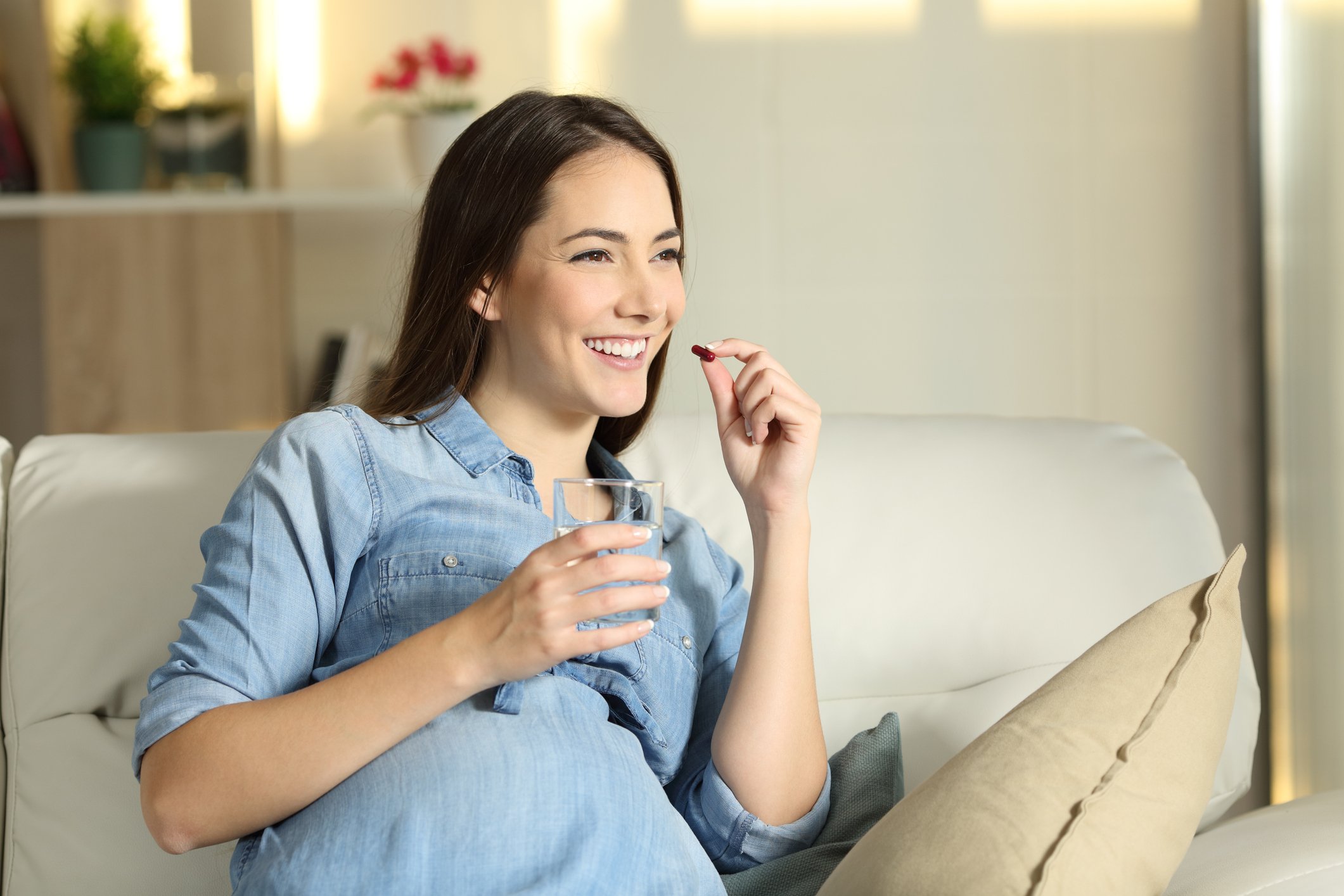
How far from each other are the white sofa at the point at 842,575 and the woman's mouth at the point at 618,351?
0.33m

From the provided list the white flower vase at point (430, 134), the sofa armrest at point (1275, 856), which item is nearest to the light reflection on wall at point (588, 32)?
the white flower vase at point (430, 134)

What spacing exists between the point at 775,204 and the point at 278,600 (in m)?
2.09

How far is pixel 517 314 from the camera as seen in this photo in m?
1.37

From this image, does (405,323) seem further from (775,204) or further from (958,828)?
(775,204)

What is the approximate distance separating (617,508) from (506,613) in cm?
13

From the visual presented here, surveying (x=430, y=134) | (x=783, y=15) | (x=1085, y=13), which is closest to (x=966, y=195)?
(x=1085, y=13)

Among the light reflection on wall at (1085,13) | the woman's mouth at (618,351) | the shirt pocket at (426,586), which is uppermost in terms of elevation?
the light reflection on wall at (1085,13)

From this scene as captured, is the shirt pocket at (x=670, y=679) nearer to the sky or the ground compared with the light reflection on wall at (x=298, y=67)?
nearer to the ground

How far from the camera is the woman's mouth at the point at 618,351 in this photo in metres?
1.35

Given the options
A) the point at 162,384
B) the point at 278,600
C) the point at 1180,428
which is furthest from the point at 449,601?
the point at 1180,428

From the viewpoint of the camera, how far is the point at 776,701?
4.33 feet

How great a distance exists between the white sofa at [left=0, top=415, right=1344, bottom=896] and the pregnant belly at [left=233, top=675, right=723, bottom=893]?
0.41 meters

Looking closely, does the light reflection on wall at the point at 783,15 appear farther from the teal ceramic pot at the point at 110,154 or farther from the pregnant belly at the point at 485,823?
the pregnant belly at the point at 485,823

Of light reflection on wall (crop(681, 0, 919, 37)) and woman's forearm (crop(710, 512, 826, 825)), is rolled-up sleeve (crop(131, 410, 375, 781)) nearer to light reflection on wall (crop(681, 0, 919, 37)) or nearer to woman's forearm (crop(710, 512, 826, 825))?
woman's forearm (crop(710, 512, 826, 825))
